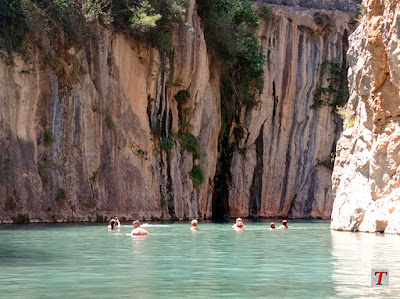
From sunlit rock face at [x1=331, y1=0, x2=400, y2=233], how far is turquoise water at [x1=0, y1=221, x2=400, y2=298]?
2.63m

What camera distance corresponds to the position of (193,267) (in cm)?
1556

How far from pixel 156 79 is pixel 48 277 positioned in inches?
Result: 1255

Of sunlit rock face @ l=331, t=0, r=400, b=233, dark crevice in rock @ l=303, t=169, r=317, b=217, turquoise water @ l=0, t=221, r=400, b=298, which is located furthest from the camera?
dark crevice in rock @ l=303, t=169, r=317, b=217

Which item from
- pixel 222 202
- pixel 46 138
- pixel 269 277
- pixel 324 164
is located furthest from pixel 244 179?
pixel 269 277

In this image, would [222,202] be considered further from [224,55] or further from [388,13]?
[388,13]

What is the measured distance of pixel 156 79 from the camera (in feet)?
148

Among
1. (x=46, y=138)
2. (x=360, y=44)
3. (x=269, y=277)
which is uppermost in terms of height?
(x=360, y=44)

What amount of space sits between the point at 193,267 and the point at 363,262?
11.9 feet

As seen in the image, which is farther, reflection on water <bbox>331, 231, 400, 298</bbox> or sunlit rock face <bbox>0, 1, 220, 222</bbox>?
sunlit rock face <bbox>0, 1, 220, 222</bbox>

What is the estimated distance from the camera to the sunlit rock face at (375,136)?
27000mm

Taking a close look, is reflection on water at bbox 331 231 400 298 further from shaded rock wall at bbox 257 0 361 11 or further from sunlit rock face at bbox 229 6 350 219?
shaded rock wall at bbox 257 0 361 11

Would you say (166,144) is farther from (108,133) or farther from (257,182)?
(257,182)

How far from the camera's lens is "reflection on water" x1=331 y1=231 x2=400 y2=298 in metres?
12.2

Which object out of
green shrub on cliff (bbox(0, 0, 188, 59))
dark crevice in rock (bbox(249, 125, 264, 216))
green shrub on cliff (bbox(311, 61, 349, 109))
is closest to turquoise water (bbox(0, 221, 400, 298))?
green shrub on cliff (bbox(0, 0, 188, 59))
